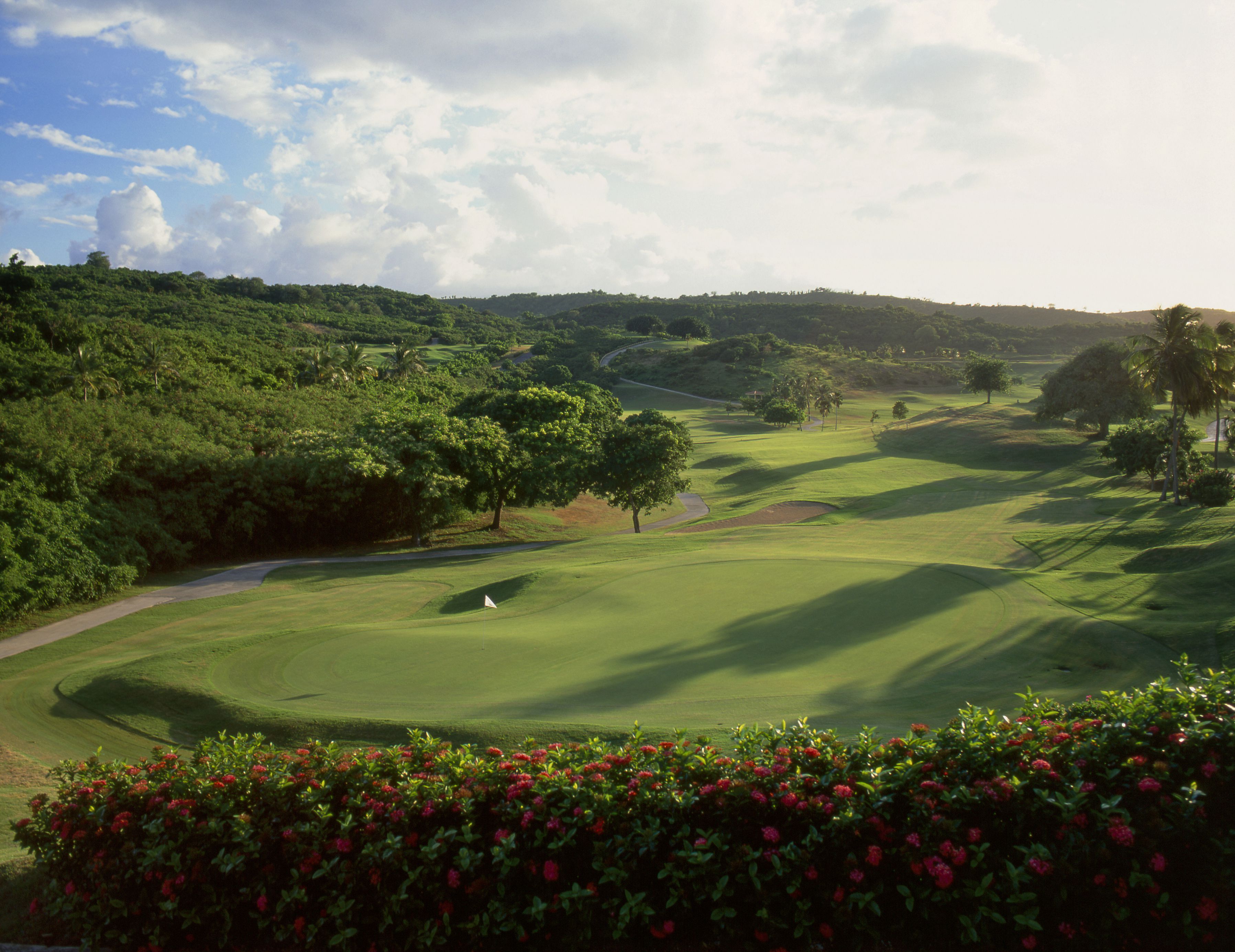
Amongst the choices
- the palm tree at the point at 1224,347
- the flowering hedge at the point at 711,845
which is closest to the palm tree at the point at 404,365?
the palm tree at the point at 1224,347

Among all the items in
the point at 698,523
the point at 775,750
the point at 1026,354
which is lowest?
the point at 698,523

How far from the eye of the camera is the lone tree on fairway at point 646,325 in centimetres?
16150


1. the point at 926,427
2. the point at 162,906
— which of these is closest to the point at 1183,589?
the point at 162,906

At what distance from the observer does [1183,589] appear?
59.1ft

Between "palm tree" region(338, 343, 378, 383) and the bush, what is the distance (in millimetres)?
54965

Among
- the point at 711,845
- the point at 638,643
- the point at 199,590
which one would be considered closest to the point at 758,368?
the point at 199,590

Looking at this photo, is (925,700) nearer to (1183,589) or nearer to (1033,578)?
(1033,578)

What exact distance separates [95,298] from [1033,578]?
9089 cm

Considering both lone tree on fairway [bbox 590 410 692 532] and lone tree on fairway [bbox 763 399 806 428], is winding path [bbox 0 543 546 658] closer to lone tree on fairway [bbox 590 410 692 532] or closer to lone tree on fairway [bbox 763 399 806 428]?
lone tree on fairway [bbox 590 410 692 532]

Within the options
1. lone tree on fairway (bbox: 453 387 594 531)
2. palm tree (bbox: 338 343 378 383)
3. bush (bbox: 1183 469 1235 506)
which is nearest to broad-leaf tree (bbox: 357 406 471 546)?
lone tree on fairway (bbox: 453 387 594 531)

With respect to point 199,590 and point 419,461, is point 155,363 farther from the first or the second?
point 199,590

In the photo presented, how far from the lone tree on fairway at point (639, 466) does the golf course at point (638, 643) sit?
9.15 metres

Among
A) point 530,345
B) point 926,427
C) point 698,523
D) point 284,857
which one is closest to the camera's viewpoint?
point 284,857

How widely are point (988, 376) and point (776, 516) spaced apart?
56.3m
